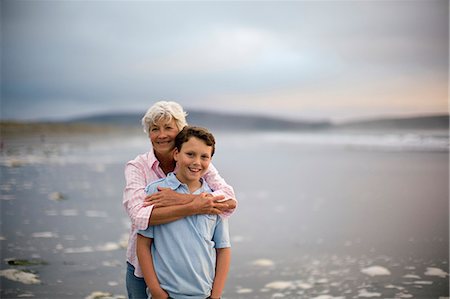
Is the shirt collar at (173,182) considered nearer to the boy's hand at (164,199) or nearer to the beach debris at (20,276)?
the boy's hand at (164,199)

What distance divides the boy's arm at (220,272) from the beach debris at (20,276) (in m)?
2.44

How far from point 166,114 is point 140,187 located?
0.39m

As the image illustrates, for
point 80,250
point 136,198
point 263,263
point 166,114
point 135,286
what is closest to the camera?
point 136,198

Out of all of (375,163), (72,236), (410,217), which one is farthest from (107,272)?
(375,163)

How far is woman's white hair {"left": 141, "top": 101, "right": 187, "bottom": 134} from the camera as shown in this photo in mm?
2703

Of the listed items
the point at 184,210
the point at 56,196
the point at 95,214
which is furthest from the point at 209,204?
the point at 56,196

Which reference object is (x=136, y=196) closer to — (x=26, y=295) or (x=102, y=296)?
(x=102, y=296)

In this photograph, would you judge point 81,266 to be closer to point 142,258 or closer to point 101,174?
point 142,258

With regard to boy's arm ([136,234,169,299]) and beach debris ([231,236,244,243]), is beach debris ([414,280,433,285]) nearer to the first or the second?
beach debris ([231,236,244,243])

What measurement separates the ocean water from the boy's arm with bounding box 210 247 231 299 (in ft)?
5.77

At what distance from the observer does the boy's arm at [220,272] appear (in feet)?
8.47

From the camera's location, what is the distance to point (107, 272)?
4.70 m

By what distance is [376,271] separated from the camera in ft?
16.2

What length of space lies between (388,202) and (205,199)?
5.97 meters
